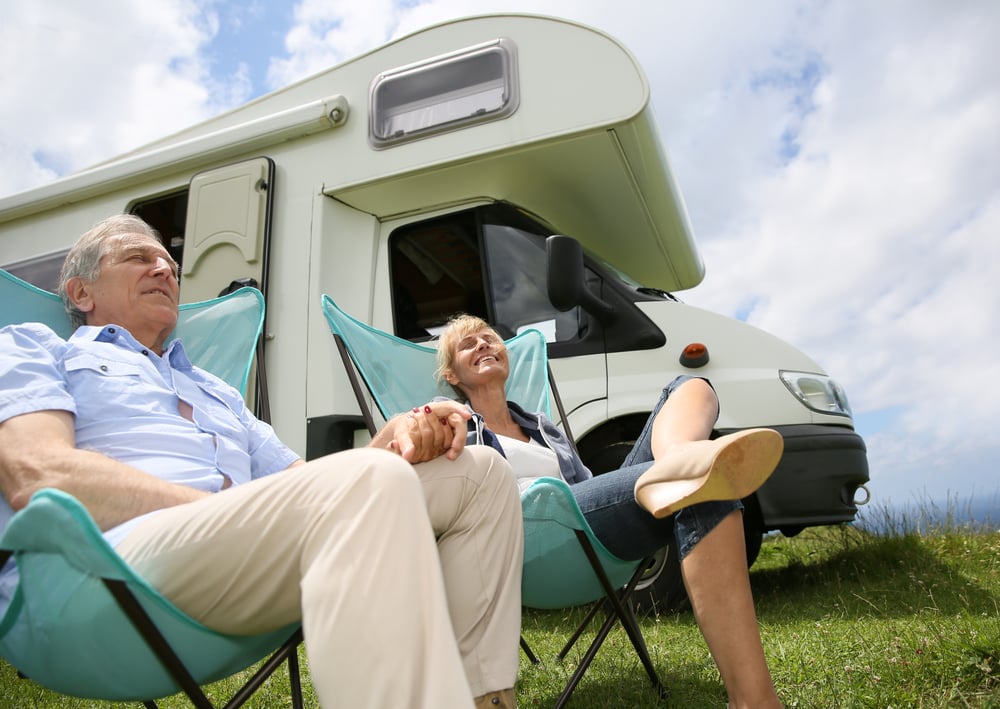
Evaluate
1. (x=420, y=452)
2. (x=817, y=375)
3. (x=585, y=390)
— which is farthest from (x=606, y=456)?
(x=420, y=452)

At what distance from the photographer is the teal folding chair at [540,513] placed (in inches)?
63.8

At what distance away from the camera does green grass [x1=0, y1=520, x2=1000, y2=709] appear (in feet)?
6.02

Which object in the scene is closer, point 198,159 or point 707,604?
point 707,604

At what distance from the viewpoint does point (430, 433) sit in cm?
138

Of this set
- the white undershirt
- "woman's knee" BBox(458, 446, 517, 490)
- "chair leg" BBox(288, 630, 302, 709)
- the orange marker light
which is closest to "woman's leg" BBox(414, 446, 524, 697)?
"woman's knee" BBox(458, 446, 517, 490)

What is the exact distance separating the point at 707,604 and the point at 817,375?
179 centimetres

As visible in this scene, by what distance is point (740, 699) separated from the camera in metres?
1.49

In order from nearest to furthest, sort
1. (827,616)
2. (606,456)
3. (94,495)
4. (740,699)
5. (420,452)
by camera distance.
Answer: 1. (94,495)
2. (420,452)
3. (740,699)
4. (827,616)
5. (606,456)

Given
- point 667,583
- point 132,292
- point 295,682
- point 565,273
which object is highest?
point 565,273

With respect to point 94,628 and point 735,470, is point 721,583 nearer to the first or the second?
point 735,470

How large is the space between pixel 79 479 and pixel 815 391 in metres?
2.63

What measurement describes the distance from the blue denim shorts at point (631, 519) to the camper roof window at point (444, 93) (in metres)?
1.86

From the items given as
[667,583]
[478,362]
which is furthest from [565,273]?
[667,583]

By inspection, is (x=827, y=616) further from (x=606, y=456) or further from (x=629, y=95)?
(x=629, y=95)
